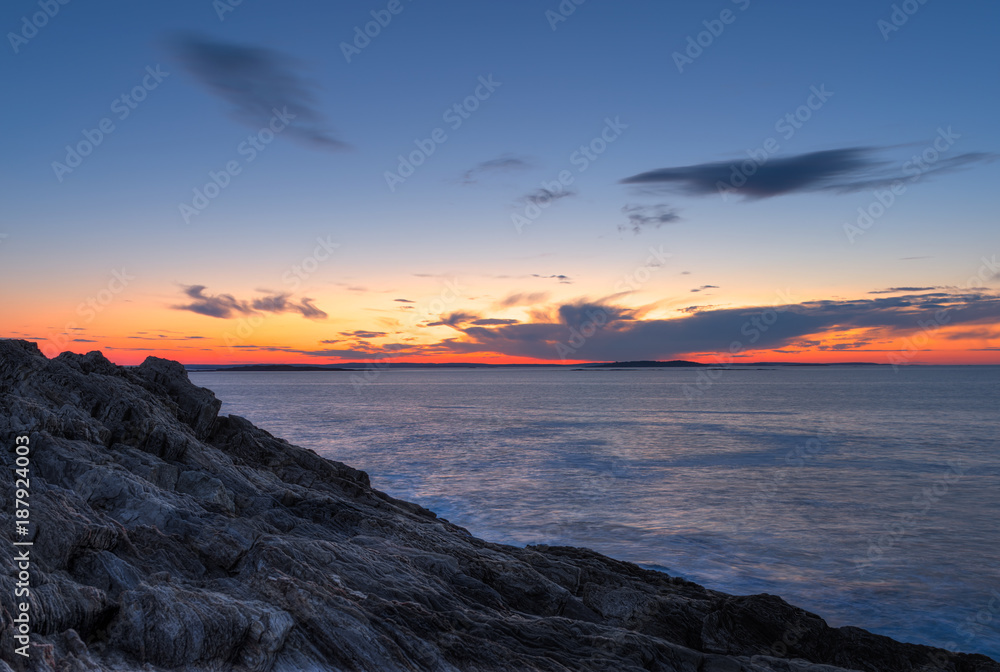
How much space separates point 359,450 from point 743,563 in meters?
34.1

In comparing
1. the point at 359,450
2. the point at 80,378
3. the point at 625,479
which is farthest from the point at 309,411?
the point at 80,378

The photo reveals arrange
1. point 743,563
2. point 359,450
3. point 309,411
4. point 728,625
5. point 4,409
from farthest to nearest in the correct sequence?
point 309,411, point 359,450, point 743,563, point 4,409, point 728,625

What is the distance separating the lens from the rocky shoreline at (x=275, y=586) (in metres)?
9.04

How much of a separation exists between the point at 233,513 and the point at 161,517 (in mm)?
2546

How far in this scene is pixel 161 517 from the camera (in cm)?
1313

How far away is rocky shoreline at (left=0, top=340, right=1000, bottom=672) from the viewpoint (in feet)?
29.7

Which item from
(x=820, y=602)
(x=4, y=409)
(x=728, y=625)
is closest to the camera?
(x=728, y=625)

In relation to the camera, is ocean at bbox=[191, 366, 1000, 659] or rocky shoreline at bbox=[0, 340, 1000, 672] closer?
rocky shoreline at bbox=[0, 340, 1000, 672]

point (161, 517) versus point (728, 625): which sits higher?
point (161, 517)

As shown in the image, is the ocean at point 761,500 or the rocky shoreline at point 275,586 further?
the ocean at point 761,500

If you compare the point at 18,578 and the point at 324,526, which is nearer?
the point at 18,578

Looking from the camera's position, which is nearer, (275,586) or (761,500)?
(275,586)

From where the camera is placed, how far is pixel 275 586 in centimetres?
1048

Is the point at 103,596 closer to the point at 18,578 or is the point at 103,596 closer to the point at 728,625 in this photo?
the point at 18,578
